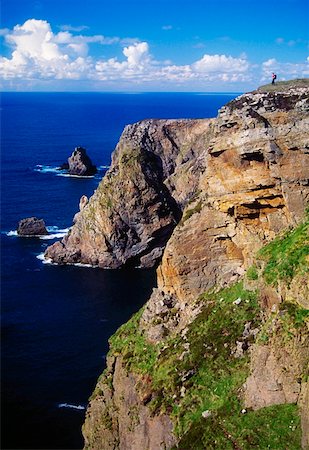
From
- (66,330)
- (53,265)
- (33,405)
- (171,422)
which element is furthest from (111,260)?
(171,422)

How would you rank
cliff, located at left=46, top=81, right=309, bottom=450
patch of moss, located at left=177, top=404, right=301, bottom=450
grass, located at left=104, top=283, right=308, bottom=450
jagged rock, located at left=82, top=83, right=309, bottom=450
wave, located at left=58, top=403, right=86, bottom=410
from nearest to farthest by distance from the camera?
patch of moss, located at left=177, top=404, right=301, bottom=450, grass, located at left=104, top=283, right=308, bottom=450, cliff, located at left=46, top=81, right=309, bottom=450, jagged rock, located at left=82, top=83, right=309, bottom=450, wave, located at left=58, top=403, right=86, bottom=410

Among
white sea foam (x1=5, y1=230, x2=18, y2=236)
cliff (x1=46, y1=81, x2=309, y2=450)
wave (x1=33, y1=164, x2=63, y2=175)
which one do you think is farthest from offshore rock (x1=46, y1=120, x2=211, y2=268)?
wave (x1=33, y1=164, x2=63, y2=175)

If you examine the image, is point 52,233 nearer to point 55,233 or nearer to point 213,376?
point 55,233

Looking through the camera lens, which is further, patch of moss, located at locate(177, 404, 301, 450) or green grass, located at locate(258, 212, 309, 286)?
green grass, located at locate(258, 212, 309, 286)

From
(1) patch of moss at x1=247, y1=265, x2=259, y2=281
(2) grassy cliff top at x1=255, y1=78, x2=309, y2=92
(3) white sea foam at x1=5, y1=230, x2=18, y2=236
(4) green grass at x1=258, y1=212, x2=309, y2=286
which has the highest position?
(2) grassy cliff top at x1=255, y1=78, x2=309, y2=92

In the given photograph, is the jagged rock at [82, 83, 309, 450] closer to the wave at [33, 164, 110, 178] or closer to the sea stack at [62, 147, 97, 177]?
the sea stack at [62, 147, 97, 177]

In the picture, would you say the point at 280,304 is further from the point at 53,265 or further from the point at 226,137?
the point at 53,265

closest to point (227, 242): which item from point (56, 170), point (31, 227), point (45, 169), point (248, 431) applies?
point (248, 431)

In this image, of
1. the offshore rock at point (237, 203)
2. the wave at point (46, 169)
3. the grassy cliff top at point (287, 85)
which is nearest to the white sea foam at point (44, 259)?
the grassy cliff top at point (287, 85)
